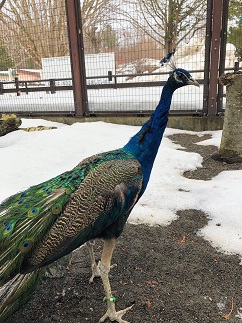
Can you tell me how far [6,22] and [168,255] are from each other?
296 inches

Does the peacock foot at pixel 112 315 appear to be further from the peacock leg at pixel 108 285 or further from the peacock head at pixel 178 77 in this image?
the peacock head at pixel 178 77

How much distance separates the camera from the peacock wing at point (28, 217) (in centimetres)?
156

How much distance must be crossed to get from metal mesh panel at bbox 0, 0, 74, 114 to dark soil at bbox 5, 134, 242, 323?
545 centimetres

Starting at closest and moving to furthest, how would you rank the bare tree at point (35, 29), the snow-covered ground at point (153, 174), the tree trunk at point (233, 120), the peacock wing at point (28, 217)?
1. the peacock wing at point (28, 217)
2. the snow-covered ground at point (153, 174)
3. the tree trunk at point (233, 120)
4. the bare tree at point (35, 29)

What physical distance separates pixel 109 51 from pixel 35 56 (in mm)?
2084

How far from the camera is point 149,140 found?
7.11 feet

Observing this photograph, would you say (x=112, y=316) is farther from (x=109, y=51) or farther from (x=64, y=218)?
(x=109, y=51)

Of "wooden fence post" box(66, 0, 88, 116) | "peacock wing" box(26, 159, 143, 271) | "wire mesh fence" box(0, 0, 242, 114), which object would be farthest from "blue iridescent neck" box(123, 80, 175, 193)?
"wooden fence post" box(66, 0, 88, 116)

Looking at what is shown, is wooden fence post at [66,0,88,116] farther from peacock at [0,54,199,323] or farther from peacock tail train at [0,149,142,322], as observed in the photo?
peacock tail train at [0,149,142,322]

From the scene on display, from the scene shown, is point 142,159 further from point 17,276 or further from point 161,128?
point 17,276

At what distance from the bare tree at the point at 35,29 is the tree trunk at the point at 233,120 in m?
4.29

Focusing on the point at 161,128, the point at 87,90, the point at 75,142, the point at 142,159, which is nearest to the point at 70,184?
the point at 142,159

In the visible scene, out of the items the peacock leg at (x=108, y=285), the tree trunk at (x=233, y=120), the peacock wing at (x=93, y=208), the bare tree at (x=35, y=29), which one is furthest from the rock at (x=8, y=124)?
the peacock leg at (x=108, y=285)

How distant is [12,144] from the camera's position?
19.7 feet
